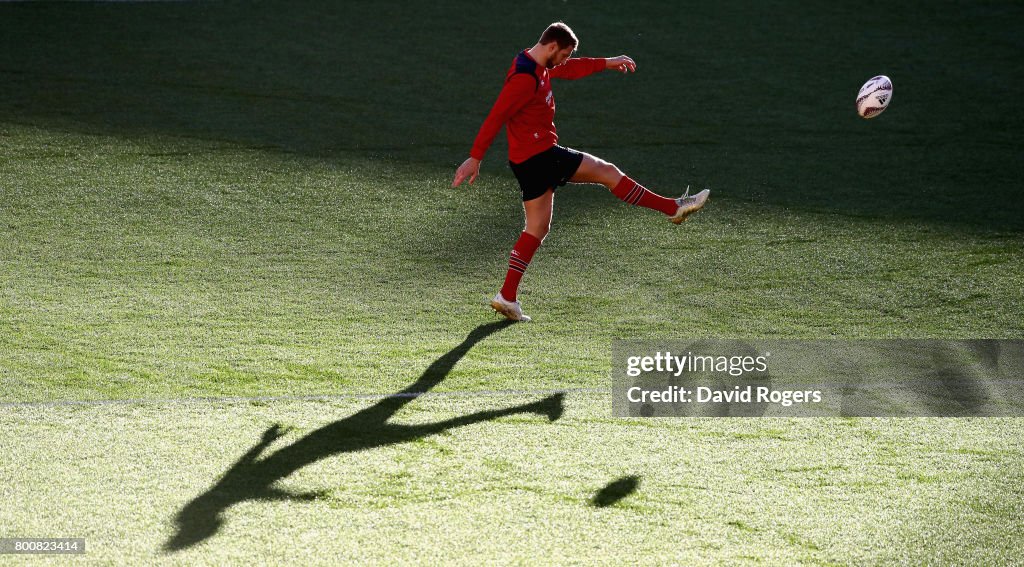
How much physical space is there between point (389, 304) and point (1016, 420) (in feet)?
11.0

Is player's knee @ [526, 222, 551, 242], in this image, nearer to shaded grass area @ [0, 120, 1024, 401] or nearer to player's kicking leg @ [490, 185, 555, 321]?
player's kicking leg @ [490, 185, 555, 321]

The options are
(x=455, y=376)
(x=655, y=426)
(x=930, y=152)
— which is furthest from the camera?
(x=930, y=152)

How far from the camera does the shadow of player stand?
3963mm

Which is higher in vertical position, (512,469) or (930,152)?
Answer: (930,152)

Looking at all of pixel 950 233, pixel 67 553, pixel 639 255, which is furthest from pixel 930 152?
pixel 67 553

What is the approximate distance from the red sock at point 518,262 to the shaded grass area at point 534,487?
1.23 meters

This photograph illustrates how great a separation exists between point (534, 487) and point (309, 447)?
97cm

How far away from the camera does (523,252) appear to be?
20.5 feet

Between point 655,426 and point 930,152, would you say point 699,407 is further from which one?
point 930,152

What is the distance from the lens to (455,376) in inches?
215

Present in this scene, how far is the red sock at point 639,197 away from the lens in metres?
6.44

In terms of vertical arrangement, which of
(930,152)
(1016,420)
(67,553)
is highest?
(930,152)

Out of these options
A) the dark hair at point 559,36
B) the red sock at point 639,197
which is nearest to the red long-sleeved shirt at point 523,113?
the dark hair at point 559,36

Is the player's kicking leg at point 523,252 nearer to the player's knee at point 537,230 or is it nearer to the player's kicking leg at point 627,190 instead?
the player's knee at point 537,230
